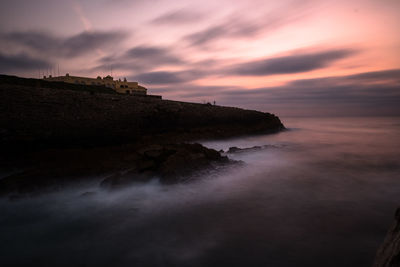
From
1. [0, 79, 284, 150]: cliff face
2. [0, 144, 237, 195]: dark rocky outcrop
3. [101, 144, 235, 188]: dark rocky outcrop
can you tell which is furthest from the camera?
[0, 79, 284, 150]: cliff face

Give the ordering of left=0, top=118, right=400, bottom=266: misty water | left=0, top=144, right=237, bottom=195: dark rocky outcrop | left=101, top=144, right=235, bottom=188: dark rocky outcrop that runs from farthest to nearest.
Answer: left=101, top=144, right=235, bottom=188: dark rocky outcrop, left=0, top=144, right=237, bottom=195: dark rocky outcrop, left=0, top=118, right=400, bottom=266: misty water

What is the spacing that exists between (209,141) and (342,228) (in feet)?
38.3

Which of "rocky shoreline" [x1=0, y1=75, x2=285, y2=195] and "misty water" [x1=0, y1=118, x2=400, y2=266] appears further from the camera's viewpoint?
"rocky shoreline" [x1=0, y1=75, x2=285, y2=195]

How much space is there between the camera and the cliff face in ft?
26.7

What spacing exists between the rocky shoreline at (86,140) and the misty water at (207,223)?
0.57m

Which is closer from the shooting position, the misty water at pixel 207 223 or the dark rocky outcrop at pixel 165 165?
the misty water at pixel 207 223

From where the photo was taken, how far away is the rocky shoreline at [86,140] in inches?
242

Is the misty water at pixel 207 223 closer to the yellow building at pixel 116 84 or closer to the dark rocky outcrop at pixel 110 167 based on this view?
the dark rocky outcrop at pixel 110 167

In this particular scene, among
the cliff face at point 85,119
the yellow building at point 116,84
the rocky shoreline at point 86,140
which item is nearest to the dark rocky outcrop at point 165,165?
the rocky shoreline at point 86,140

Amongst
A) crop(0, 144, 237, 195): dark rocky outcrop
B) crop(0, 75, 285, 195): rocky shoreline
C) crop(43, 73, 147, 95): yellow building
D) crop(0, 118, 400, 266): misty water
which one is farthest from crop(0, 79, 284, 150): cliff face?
crop(43, 73, 147, 95): yellow building

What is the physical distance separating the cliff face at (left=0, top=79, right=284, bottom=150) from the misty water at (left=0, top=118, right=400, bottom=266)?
3.85m

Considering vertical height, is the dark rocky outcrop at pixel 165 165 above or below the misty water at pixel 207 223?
above

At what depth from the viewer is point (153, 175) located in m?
6.21

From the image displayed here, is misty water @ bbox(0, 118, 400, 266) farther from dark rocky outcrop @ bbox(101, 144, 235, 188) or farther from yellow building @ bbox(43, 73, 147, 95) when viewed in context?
yellow building @ bbox(43, 73, 147, 95)
